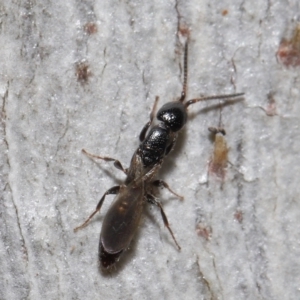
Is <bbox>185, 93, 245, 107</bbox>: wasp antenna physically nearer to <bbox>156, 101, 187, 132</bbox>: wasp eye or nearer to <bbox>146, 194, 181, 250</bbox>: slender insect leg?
<bbox>156, 101, 187, 132</bbox>: wasp eye

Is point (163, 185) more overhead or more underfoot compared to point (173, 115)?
more underfoot

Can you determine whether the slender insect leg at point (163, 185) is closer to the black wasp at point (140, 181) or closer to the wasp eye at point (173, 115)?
the black wasp at point (140, 181)

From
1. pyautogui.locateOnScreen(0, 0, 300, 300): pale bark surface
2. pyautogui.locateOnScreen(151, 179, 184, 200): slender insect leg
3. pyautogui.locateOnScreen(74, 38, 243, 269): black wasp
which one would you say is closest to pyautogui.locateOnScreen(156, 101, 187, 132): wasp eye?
pyautogui.locateOnScreen(74, 38, 243, 269): black wasp

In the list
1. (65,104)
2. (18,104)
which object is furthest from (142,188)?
(18,104)

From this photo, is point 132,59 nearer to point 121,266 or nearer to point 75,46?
point 75,46

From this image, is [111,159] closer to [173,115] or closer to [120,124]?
[120,124]

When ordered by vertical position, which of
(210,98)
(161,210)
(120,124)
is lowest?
(161,210)

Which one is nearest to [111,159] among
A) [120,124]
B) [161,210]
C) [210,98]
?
[120,124]

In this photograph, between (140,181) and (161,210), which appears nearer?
(161,210)
